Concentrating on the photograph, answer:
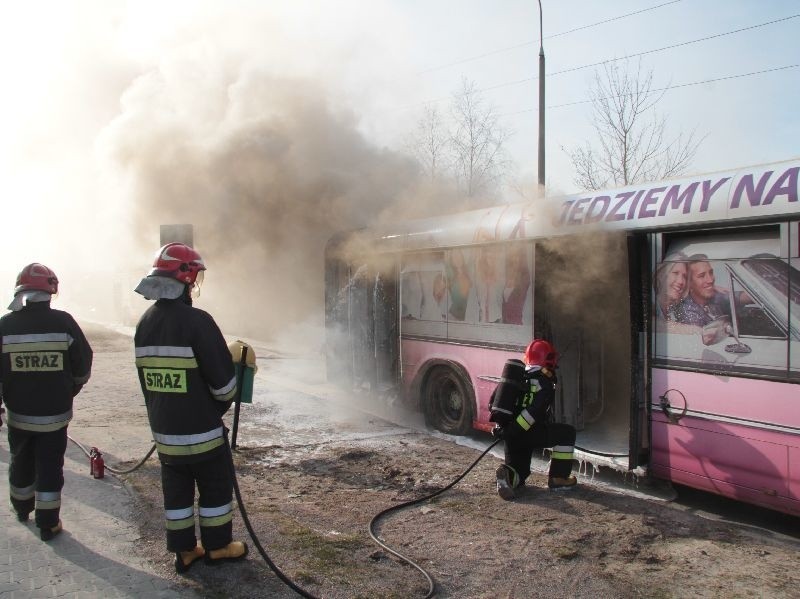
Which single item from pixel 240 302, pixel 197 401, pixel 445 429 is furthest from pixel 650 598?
pixel 240 302

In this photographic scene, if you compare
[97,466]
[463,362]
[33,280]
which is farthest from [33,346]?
[463,362]

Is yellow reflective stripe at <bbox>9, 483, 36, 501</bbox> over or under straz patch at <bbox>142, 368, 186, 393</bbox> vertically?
under

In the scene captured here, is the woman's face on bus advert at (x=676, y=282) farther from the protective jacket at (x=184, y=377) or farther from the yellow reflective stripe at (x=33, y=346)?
the yellow reflective stripe at (x=33, y=346)

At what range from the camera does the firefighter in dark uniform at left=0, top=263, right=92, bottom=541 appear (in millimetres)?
4492

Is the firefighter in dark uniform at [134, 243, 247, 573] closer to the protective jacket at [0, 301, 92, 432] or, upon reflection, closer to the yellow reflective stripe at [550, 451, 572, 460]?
the protective jacket at [0, 301, 92, 432]

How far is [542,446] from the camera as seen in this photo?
A: 559cm

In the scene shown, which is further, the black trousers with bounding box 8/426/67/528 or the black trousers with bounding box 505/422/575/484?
the black trousers with bounding box 505/422/575/484

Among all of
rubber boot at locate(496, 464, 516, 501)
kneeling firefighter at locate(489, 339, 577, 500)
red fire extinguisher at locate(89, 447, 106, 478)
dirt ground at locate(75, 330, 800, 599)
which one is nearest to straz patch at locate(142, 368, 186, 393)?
dirt ground at locate(75, 330, 800, 599)

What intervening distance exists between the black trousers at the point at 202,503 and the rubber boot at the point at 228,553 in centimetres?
3

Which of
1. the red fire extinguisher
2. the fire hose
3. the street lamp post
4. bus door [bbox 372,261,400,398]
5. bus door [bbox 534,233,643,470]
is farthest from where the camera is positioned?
the street lamp post

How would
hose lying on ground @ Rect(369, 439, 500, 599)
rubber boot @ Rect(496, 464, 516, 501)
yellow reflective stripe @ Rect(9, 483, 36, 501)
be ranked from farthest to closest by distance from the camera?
rubber boot @ Rect(496, 464, 516, 501) → yellow reflective stripe @ Rect(9, 483, 36, 501) → hose lying on ground @ Rect(369, 439, 500, 599)

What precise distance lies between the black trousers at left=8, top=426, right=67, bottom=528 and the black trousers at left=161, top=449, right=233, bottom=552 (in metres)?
1.08

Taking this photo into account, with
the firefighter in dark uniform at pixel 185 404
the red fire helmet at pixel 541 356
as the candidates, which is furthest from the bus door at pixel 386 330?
the firefighter in dark uniform at pixel 185 404

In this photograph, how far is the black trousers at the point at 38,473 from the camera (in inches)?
173
